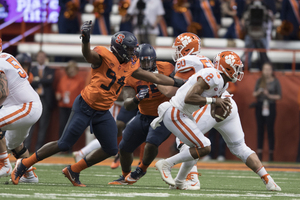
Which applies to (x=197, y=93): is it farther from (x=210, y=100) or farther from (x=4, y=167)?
(x=4, y=167)

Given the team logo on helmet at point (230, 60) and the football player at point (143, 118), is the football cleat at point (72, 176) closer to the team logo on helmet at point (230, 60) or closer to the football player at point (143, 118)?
the football player at point (143, 118)

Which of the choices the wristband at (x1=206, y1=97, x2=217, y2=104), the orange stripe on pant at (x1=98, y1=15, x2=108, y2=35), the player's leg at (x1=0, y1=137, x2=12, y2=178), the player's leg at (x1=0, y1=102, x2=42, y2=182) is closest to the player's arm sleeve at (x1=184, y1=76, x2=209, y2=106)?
the wristband at (x1=206, y1=97, x2=217, y2=104)

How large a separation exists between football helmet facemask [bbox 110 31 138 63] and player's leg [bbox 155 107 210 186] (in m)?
0.70

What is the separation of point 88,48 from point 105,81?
52 centimetres

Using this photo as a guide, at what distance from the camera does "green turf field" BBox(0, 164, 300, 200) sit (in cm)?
444

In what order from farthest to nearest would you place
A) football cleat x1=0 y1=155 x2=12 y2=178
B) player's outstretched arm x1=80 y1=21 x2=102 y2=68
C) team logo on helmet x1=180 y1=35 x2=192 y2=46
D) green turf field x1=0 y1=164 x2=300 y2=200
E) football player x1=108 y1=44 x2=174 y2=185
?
1. football player x1=108 y1=44 x2=174 y2=185
2. team logo on helmet x1=180 y1=35 x2=192 y2=46
3. football cleat x1=0 y1=155 x2=12 y2=178
4. player's outstretched arm x1=80 y1=21 x2=102 y2=68
5. green turf field x1=0 y1=164 x2=300 y2=200

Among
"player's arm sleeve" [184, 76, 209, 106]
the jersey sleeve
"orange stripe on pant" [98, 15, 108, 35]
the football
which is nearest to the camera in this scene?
"player's arm sleeve" [184, 76, 209, 106]

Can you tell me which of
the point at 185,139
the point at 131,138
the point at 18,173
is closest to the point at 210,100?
the point at 185,139

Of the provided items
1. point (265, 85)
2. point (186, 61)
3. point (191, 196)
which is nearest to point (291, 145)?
point (265, 85)

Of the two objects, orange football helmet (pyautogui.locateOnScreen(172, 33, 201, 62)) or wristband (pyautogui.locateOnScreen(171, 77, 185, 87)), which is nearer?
wristband (pyautogui.locateOnScreen(171, 77, 185, 87))

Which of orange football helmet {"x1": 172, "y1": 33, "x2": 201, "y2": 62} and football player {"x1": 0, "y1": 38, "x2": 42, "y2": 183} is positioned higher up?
orange football helmet {"x1": 172, "y1": 33, "x2": 201, "y2": 62}

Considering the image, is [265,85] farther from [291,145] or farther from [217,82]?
[217,82]

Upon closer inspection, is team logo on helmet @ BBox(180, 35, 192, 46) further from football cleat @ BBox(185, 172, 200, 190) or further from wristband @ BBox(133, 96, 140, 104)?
football cleat @ BBox(185, 172, 200, 190)

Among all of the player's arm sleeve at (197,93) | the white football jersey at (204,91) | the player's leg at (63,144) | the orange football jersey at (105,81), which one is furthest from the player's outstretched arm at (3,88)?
the player's arm sleeve at (197,93)
